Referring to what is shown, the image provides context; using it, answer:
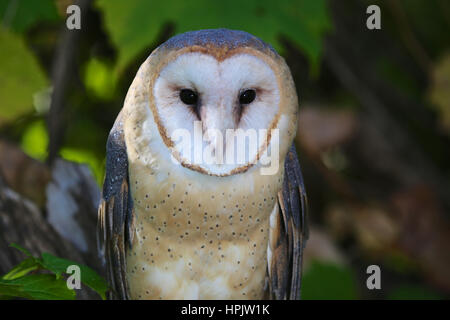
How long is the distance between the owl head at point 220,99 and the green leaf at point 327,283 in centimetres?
94

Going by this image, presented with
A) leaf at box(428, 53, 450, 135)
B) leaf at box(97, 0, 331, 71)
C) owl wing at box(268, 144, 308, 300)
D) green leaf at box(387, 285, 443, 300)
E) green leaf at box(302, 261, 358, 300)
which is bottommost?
green leaf at box(387, 285, 443, 300)

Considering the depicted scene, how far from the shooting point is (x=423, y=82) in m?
2.20

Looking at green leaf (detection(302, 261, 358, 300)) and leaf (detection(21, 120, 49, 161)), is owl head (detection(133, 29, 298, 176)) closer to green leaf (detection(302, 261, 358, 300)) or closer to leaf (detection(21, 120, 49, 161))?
green leaf (detection(302, 261, 358, 300))

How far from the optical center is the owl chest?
3.56 ft

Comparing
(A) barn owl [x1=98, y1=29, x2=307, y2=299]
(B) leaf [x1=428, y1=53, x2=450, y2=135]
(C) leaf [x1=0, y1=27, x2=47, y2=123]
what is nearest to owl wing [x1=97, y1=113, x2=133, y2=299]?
(A) barn owl [x1=98, y1=29, x2=307, y2=299]

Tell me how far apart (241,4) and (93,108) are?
3.32ft

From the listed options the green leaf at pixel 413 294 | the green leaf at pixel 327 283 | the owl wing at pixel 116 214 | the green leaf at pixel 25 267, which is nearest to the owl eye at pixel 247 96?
the owl wing at pixel 116 214

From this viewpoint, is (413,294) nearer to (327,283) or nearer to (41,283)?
(327,283)

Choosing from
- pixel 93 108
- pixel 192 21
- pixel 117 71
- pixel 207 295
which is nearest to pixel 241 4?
pixel 192 21

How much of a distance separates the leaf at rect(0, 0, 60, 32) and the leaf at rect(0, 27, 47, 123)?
114mm

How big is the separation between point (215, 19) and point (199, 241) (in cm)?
44

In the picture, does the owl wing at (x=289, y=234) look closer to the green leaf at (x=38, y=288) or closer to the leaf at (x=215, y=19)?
the leaf at (x=215, y=19)

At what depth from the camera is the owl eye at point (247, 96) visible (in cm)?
94
